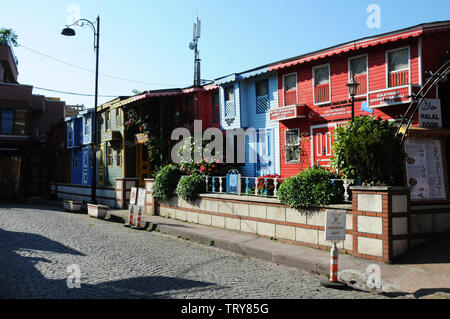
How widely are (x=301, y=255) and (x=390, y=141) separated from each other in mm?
3244

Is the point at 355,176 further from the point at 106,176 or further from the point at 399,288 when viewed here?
the point at 106,176

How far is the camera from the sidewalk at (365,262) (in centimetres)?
661

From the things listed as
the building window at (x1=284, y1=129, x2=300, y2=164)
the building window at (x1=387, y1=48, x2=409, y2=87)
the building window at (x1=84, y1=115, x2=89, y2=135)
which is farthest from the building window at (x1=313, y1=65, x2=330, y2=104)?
the building window at (x1=84, y1=115, x2=89, y2=135)

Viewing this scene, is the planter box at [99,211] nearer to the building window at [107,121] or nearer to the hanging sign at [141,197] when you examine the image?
the hanging sign at [141,197]

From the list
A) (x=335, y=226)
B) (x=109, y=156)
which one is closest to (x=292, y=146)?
(x=335, y=226)

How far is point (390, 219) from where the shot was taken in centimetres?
799

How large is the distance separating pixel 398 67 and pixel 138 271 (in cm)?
1111

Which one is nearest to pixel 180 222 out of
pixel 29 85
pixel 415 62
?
pixel 415 62

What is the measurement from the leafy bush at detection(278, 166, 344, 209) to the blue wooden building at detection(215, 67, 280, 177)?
24.0ft

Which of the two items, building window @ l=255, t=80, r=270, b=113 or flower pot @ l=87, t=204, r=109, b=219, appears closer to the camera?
flower pot @ l=87, t=204, r=109, b=219

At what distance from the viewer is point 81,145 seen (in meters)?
29.5

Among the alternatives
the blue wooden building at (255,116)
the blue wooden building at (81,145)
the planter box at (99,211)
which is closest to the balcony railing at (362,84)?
the blue wooden building at (255,116)

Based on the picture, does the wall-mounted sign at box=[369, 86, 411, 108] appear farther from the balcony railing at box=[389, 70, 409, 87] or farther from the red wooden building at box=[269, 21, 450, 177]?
the balcony railing at box=[389, 70, 409, 87]

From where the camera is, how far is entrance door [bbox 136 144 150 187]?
75.5ft
